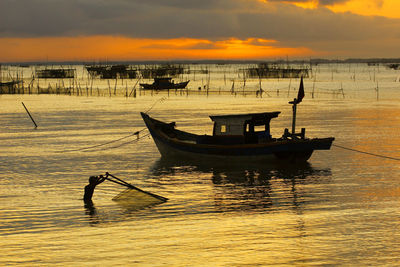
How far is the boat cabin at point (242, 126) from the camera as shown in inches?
901

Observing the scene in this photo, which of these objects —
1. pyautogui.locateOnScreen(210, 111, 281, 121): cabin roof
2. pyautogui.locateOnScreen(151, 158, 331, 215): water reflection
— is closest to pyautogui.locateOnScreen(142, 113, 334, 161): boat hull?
pyautogui.locateOnScreen(151, 158, 331, 215): water reflection

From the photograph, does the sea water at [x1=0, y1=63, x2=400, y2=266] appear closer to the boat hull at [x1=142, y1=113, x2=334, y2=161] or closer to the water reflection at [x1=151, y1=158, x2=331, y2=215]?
the water reflection at [x1=151, y1=158, x2=331, y2=215]

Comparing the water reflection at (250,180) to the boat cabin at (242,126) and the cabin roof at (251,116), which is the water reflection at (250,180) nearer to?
the boat cabin at (242,126)

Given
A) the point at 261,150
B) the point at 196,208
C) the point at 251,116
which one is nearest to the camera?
the point at 196,208

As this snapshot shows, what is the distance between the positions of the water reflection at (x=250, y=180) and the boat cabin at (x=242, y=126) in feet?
3.78

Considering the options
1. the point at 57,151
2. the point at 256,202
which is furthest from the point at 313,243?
the point at 57,151

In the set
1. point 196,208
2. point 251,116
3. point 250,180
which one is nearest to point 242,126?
point 251,116

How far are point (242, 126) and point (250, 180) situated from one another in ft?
11.0

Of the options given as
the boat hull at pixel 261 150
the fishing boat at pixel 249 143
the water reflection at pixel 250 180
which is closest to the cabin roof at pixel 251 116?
the fishing boat at pixel 249 143

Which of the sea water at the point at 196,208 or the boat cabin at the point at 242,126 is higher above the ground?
the boat cabin at the point at 242,126

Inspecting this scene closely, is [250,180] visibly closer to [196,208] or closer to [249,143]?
[249,143]

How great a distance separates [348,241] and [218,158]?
35.8 ft

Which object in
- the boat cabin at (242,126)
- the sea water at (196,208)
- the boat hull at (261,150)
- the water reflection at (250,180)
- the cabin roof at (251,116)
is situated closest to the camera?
the sea water at (196,208)

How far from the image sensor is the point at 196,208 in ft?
51.7
